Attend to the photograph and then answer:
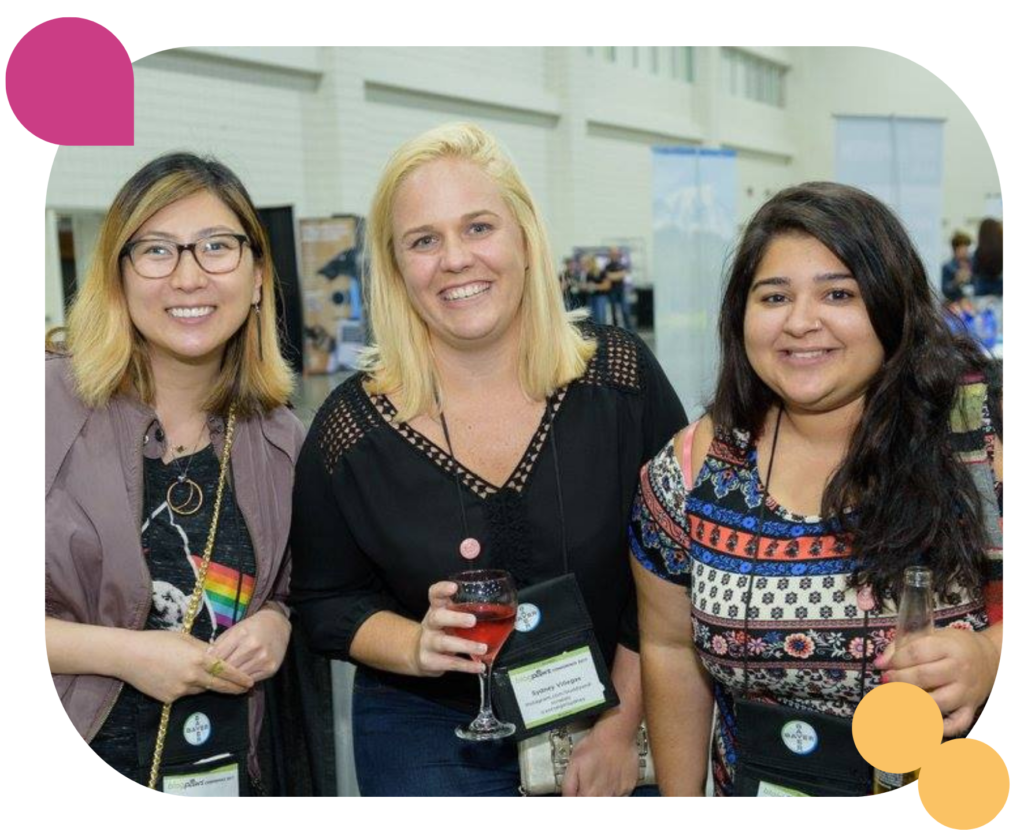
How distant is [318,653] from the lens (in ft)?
7.59

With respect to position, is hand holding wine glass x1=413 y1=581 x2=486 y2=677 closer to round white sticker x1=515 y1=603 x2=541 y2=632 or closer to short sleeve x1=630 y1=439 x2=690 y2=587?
round white sticker x1=515 y1=603 x2=541 y2=632

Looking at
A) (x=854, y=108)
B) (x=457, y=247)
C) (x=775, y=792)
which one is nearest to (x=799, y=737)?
(x=775, y=792)

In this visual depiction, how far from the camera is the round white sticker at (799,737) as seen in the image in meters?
1.82

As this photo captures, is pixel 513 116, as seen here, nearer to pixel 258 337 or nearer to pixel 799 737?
pixel 258 337

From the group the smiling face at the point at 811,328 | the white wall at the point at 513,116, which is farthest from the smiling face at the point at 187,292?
the smiling face at the point at 811,328

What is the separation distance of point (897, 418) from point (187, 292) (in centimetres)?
140

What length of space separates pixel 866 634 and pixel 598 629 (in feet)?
2.09

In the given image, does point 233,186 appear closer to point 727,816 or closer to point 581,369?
→ point 581,369

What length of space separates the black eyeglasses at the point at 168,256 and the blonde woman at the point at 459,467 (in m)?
0.36

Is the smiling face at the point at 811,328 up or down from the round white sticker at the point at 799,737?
up

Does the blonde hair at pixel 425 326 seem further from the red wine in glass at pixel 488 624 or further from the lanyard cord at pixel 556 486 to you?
the red wine in glass at pixel 488 624

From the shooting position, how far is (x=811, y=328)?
5.92ft

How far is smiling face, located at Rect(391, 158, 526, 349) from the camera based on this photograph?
2199 millimetres

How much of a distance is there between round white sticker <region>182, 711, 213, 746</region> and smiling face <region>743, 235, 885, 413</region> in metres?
1.35
